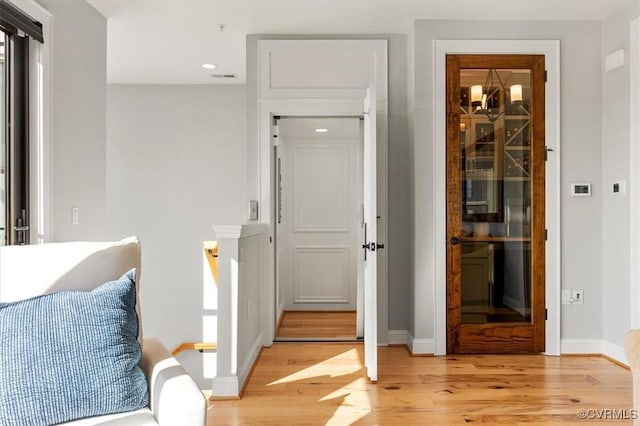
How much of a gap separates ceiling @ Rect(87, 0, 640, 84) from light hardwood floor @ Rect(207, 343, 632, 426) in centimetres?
262

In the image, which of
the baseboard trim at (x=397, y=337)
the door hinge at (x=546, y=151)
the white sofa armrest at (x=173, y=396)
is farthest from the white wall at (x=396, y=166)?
the white sofa armrest at (x=173, y=396)

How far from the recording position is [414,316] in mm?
→ 3582

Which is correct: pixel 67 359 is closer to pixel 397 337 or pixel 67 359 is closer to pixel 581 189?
pixel 397 337

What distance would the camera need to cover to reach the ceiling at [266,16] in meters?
3.29

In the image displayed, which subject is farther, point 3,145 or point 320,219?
point 320,219

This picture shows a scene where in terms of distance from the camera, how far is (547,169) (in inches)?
141

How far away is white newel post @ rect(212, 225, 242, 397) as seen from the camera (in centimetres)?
272

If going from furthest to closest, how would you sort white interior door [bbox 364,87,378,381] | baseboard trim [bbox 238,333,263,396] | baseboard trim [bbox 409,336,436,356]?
baseboard trim [bbox 409,336,436,356], white interior door [bbox 364,87,378,381], baseboard trim [bbox 238,333,263,396]

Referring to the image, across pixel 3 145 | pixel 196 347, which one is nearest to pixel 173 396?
pixel 3 145

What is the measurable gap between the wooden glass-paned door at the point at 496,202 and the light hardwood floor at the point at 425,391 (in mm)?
248

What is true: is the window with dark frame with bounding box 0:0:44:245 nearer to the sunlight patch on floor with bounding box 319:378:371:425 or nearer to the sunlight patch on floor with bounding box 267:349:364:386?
the sunlight patch on floor with bounding box 267:349:364:386

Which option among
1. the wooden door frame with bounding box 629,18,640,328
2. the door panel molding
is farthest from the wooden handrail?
the wooden door frame with bounding box 629,18,640,328

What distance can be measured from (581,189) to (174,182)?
13.5 ft

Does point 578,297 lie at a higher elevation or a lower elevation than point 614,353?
higher
